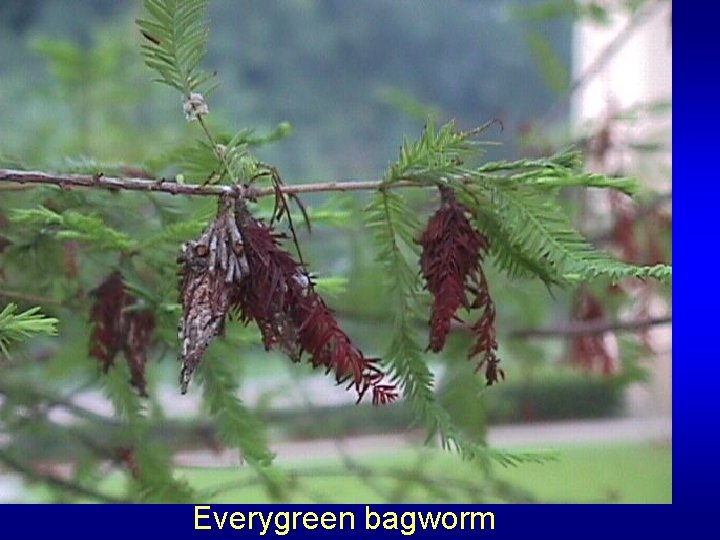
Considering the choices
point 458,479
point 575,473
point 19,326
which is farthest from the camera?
point 575,473

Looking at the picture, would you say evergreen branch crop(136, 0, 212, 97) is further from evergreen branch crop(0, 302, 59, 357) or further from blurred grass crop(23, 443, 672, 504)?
blurred grass crop(23, 443, 672, 504)

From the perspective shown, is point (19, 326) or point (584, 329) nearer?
point (19, 326)

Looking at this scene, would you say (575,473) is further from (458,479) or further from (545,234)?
(545,234)

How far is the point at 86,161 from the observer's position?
568 mm

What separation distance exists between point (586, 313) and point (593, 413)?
189cm

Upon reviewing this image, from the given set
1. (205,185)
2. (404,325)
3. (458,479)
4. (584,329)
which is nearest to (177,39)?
(205,185)

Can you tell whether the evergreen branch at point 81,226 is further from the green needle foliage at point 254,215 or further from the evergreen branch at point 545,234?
the evergreen branch at point 545,234
